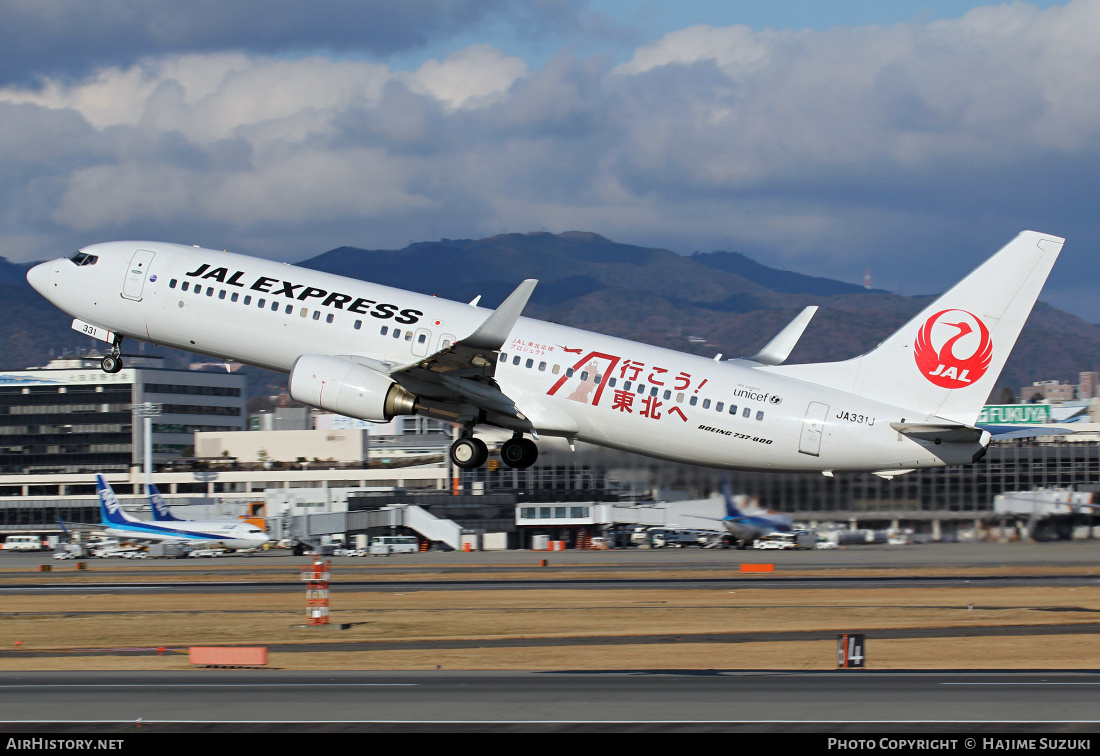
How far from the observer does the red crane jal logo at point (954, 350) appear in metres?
36.1

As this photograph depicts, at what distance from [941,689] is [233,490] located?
4649 inches

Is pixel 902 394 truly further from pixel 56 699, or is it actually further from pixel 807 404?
pixel 56 699

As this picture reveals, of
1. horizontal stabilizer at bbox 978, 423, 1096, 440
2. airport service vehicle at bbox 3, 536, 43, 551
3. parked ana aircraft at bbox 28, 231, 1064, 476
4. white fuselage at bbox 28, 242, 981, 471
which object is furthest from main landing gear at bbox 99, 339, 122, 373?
airport service vehicle at bbox 3, 536, 43, 551

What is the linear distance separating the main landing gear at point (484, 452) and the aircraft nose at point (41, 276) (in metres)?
17.2

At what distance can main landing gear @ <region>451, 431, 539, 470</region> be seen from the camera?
1522 inches

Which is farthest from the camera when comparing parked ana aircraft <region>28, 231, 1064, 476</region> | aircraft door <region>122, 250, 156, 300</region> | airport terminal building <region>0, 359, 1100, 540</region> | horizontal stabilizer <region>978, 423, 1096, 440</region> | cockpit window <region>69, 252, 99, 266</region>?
airport terminal building <region>0, 359, 1100, 540</region>

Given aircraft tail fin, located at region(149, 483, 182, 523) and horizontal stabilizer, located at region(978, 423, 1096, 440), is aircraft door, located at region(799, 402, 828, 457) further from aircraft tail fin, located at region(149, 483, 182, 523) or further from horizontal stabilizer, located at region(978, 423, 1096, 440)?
aircraft tail fin, located at region(149, 483, 182, 523)

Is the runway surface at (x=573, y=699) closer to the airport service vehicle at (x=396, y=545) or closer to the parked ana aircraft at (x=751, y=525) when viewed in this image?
the parked ana aircraft at (x=751, y=525)

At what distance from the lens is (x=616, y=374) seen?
3697 cm

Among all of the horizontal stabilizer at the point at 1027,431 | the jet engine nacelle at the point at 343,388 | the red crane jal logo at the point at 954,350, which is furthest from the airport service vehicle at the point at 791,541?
the jet engine nacelle at the point at 343,388

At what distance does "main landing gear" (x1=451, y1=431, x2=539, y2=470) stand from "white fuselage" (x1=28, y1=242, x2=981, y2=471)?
4.48 feet

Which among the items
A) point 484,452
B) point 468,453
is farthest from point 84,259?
point 484,452

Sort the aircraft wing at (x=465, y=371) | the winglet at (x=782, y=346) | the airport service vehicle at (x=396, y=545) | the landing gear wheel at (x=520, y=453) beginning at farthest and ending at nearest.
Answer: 1. the airport service vehicle at (x=396, y=545)
2. the winglet at (x=782, y=346)
3. the landing gear wheel at (x=520, y=453)
4. the aircraft wing at (x=465, y=371)
